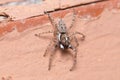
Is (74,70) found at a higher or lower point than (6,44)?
lower

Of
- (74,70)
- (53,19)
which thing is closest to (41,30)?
(53,19)

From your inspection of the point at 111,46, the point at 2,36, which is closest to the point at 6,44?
the point at 2,36

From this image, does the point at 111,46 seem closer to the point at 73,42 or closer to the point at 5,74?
the point at 73,42

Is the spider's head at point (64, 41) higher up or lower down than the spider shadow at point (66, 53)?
higher up

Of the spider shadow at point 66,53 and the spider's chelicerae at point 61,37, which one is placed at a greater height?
the spider's chelicerae at point 61,37

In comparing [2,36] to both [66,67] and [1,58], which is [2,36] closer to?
[1,58]

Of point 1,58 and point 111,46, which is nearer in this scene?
point 1,58

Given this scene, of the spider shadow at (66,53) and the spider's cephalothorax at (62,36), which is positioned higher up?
the spider's cephalothorax at (62,36)

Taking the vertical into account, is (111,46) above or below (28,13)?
below

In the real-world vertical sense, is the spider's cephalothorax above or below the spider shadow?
above

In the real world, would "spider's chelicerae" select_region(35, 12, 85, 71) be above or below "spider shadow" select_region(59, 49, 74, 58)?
above
